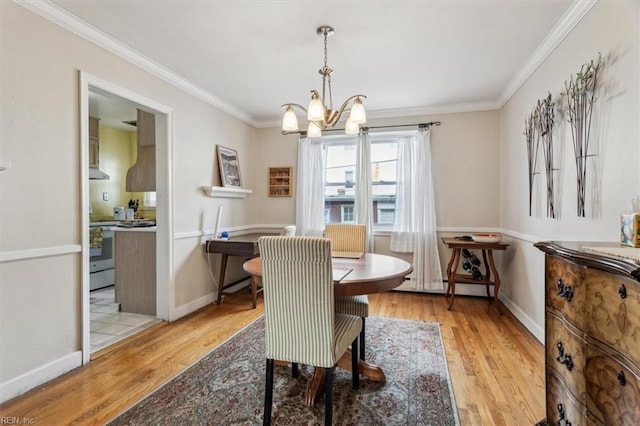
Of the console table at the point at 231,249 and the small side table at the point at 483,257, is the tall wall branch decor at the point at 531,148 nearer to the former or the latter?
the small side table at the point at 483,257

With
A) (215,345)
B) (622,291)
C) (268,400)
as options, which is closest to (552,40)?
(622,291)

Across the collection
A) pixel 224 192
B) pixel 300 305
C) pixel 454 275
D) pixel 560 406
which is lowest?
pixel 560 406

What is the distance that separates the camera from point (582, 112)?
6.37 ft

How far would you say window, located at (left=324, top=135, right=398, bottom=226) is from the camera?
4.25 meters

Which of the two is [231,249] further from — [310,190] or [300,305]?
[300,305]

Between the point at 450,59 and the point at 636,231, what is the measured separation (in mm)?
2059

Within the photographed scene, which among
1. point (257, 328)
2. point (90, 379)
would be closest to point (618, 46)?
point (257, 328)

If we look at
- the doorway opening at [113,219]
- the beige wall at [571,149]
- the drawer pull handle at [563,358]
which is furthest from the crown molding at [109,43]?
the drawer pull handle at [563,358]

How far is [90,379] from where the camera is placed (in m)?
2.01

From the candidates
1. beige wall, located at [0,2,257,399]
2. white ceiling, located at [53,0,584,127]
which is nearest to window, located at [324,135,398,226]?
white ceiling, located at [53,0,584,127]

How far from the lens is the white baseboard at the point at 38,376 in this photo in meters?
1.78

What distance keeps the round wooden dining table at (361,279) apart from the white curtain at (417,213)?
5.98 ft

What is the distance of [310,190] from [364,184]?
0.77m

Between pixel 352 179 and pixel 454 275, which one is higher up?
pixel 352 179
